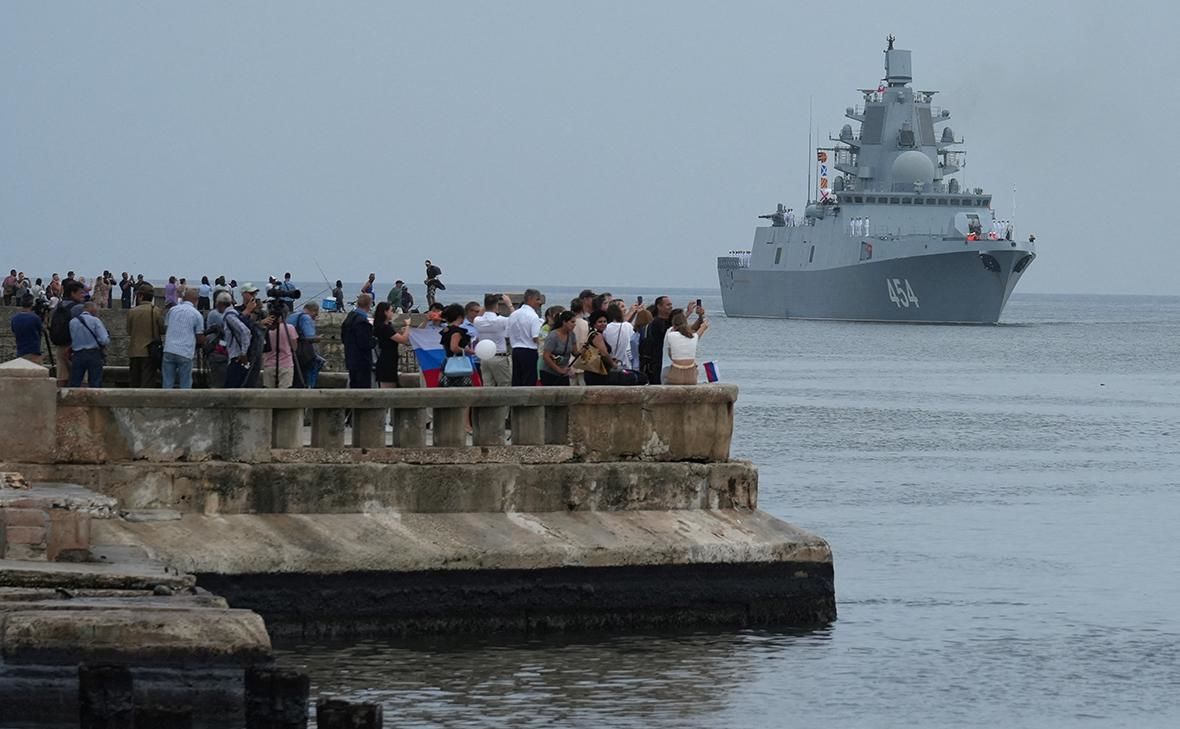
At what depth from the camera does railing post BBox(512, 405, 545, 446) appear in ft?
48.2

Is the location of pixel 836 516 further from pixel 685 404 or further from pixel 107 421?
pixel 107 421

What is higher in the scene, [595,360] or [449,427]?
[595,360]

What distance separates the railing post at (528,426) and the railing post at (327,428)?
129 cm

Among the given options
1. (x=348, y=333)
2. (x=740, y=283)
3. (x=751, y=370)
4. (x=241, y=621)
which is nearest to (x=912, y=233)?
(x=740, y=283)

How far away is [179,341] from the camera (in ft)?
61.9

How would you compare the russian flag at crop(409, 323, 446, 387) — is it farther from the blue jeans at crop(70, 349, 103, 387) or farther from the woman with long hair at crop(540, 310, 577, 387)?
the blue jeans at crop(70, 349, 103, 387)

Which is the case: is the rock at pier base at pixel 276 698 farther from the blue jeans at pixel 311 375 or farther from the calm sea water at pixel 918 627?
the blue jeans at pixel 311 375

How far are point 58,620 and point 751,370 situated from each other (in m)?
56.4

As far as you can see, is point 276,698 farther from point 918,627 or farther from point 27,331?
point 27,331

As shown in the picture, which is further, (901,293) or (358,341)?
(901,293)

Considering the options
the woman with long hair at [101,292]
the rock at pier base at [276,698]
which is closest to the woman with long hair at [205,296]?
the woman with long hair at [101,292]

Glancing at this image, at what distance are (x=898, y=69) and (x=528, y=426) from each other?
9668 centimetres

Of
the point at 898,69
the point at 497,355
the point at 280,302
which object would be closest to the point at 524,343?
the point at 497,355

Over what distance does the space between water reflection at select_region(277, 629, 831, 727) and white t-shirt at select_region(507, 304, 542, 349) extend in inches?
150
